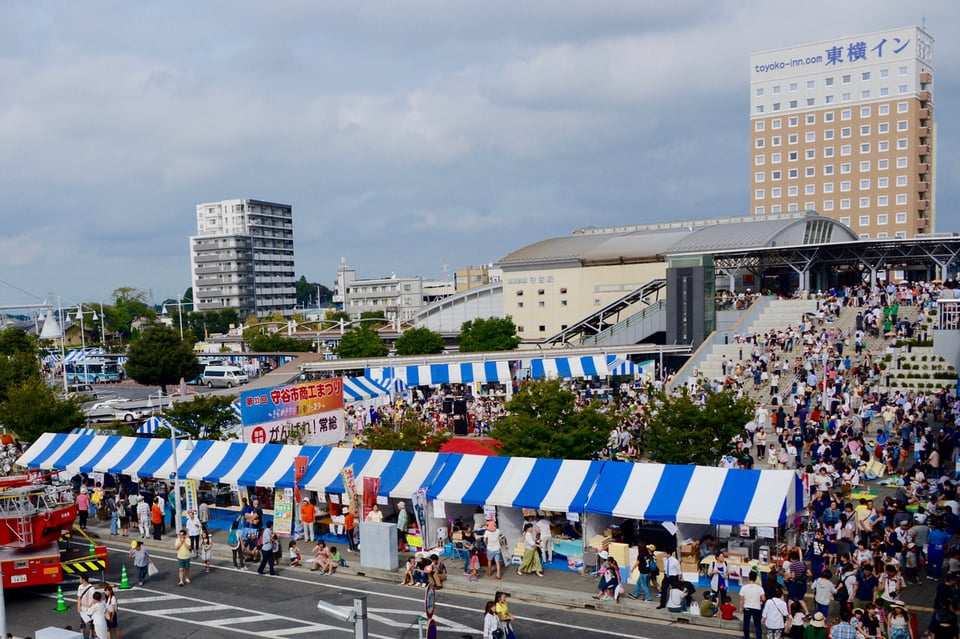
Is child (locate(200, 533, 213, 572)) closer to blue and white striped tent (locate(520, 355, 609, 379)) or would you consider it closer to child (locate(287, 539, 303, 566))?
child (locate(287, 539, 303, 566))

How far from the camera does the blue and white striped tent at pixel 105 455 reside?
84.1ft

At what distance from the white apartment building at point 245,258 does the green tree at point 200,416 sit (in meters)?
134

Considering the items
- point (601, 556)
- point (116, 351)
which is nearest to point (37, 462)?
point (601, 556)

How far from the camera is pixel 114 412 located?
5019 cm

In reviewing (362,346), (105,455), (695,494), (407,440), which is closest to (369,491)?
(407,440)

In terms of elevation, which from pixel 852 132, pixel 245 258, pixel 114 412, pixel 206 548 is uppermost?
pixel 852 132

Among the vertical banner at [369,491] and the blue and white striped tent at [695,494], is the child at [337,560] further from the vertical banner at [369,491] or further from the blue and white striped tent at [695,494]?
the blue and white striped tent at [695,494]

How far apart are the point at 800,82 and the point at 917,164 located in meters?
19.2

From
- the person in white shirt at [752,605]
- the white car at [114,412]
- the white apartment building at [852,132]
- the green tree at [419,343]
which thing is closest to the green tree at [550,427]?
the person in white shirt at [752,605]

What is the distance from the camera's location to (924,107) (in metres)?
103

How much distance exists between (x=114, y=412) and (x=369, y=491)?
34.6 metres

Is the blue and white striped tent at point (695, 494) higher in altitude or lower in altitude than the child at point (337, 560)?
higher

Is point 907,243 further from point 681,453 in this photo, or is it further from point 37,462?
point 37,462

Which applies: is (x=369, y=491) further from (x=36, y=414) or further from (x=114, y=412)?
(x=114, y=412)
